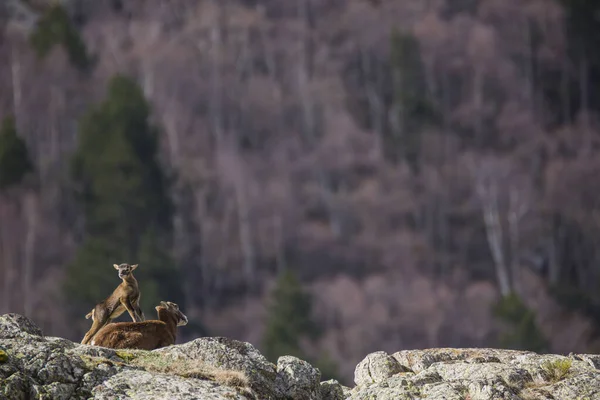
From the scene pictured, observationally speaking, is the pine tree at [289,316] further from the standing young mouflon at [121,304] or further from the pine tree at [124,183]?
the standing young mouflon at [121,304]

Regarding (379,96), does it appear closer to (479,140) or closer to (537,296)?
(479,140)

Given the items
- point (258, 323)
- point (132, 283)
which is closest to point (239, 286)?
point (258, 323)

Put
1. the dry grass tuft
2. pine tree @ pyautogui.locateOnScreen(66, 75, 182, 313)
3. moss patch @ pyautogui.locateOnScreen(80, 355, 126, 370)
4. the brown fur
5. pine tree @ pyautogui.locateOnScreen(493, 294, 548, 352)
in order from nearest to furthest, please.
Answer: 1. moss patch @ pyautogui.locateOnScreen(80, 355, 126, 370)
2. the dry grass tuft
3. the brown fur
4. pine tree @ pyautogui.locateOnScreen(493, 294, 548, 352)
5. pine tree @ pyautogui.locateOnScreen(66, 75, 182, 313)

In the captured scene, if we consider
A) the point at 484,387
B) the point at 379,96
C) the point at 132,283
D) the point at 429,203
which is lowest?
the point at 484,387

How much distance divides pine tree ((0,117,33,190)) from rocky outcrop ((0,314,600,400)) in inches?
4387

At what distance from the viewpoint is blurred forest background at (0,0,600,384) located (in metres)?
117

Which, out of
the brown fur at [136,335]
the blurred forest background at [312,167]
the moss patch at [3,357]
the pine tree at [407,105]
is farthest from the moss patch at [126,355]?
the pine tree at [407,105]

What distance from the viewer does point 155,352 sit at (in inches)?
677

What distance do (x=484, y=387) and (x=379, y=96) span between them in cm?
13320

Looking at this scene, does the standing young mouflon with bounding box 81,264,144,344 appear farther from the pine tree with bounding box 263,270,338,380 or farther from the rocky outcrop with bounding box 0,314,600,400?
the pine tree with bounding box 263,270,338,380

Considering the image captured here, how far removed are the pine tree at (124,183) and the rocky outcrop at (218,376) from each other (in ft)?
312

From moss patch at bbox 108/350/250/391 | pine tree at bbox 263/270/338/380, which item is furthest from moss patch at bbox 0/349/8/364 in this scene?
pine tree at bbox 263/270/338/380

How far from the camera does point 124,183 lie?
123 meters

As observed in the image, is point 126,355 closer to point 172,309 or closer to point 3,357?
point 3,357
